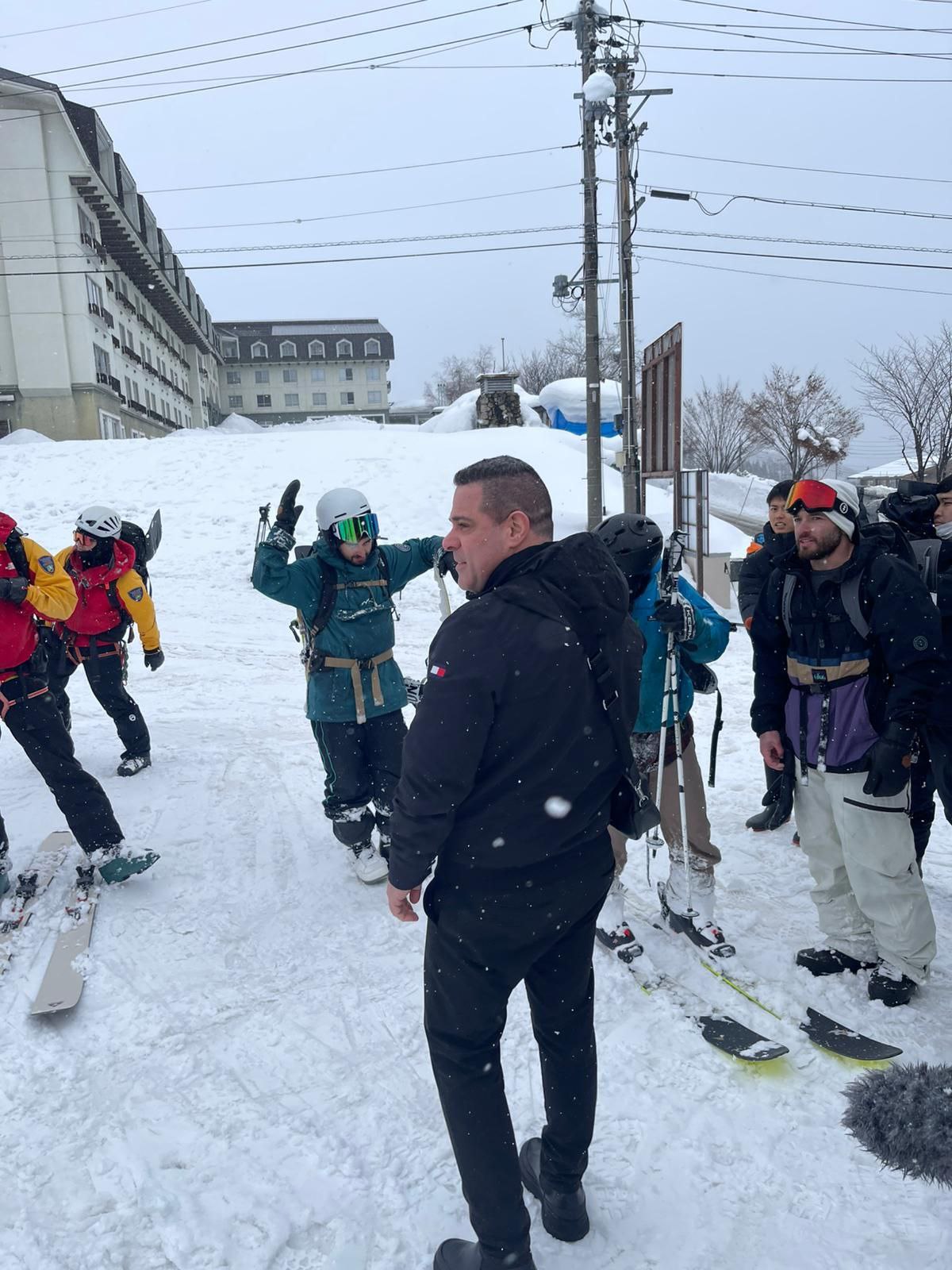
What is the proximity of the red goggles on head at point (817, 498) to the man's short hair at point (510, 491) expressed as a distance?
168 cm

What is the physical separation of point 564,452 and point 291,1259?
66.5 feet

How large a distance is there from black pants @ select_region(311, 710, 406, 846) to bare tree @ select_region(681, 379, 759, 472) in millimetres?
38779

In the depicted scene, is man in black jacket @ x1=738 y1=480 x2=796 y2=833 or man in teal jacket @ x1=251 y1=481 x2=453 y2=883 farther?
man in black jacket @ x1=738 y1=480 x2=796 y2=833

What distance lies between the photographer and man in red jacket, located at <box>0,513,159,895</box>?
13.3 feet

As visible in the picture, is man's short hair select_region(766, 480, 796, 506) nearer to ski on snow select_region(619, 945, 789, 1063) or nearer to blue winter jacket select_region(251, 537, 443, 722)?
blue winter jacket select_region(251, 537, 443, 722)

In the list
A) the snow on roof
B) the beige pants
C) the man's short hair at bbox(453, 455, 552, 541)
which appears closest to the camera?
the man's short hair at bbox(453, 455, 552, 541)

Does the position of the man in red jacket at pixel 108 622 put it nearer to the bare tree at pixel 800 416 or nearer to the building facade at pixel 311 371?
the bare tree at pixel 800 416

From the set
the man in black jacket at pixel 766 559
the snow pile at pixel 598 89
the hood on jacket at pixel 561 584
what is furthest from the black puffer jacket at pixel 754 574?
the snow pile at pixel 598 89

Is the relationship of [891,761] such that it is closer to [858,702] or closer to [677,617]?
[858,702]

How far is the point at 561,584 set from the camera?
206 centimetres

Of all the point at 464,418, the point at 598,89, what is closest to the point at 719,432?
the point at 464,418

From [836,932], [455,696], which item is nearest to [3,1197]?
[455,696]

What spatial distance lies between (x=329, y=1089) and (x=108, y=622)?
438 cm

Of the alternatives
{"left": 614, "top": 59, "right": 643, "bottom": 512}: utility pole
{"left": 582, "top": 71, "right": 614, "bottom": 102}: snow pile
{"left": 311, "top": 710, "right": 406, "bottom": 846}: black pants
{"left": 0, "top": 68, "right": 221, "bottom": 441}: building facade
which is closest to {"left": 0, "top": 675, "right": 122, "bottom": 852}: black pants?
{"left": 311, "top": 710, "right": 406, "bottom": 846}: black pants
